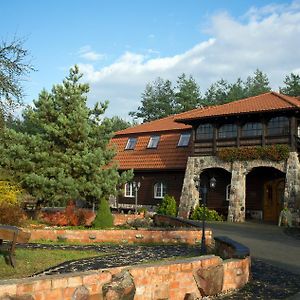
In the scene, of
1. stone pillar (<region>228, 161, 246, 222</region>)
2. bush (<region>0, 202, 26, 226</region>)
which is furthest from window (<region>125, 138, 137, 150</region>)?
bush (<region>0, 202, 26, 226</region>)

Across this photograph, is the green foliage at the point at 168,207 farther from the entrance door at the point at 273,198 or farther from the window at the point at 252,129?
the window at the point at 252,129

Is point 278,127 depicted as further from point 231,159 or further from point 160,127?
point 160,127

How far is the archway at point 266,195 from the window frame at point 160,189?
6.10 meters

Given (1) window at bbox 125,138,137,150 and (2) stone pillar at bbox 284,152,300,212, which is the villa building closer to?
(2) stone pillar at bbox 284,152,300,212

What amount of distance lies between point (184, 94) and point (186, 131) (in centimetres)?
2843

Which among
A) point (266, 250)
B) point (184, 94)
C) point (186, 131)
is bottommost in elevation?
point (266, 250)

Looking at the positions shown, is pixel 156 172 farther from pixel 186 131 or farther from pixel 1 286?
pixel 1 286

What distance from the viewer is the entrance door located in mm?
26569

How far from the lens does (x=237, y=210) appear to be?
2483 cm

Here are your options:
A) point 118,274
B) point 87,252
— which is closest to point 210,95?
point 87,252

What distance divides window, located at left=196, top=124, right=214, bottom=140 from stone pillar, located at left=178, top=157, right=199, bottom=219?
1.48 metres

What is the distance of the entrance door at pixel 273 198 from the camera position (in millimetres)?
26569

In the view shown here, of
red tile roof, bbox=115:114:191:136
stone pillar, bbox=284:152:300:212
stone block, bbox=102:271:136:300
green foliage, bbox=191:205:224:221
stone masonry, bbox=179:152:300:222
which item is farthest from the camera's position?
red tile roof, bbox=115:114:191:136

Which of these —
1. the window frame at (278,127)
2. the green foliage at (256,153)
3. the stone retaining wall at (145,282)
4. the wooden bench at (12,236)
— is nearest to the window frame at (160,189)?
the green foliage at (256,153)
